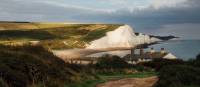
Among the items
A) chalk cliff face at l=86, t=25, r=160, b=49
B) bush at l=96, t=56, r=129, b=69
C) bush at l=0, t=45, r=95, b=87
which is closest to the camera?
bush at l=0, t=45, r=95, b=87

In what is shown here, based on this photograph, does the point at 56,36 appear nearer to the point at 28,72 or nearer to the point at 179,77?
the point at 28,72

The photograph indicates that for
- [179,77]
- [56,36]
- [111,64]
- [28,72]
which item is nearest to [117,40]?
[56,36]

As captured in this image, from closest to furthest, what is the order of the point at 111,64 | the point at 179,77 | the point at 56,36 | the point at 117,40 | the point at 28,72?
the point at 179,77 < the point at 28,72 < the point at 111,64 < the point at 117,40 < the point at 56,36

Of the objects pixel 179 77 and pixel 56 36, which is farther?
pixel 56 36

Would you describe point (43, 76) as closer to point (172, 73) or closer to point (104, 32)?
point (172, 73)

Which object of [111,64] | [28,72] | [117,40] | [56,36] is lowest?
[117,40]

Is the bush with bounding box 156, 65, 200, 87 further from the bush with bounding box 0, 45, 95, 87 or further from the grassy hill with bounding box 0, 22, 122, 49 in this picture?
the grassy hill with bounding box 0, 22, 122, 49

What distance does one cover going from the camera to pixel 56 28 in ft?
644

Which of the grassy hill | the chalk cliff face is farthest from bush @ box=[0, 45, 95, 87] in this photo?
the chalk cliff face

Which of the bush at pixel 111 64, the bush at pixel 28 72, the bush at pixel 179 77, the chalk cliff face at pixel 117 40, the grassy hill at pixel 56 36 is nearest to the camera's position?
the bush at pixel 28 72

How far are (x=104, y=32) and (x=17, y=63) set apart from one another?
459 ft

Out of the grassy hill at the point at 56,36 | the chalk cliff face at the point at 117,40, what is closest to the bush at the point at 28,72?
the grassy hill at the point at 56,36

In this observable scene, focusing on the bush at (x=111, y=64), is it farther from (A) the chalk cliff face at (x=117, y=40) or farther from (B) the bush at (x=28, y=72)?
(A) the chalk cliff face at (x=117, y=40)

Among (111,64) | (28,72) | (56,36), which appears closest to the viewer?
(28,72)
